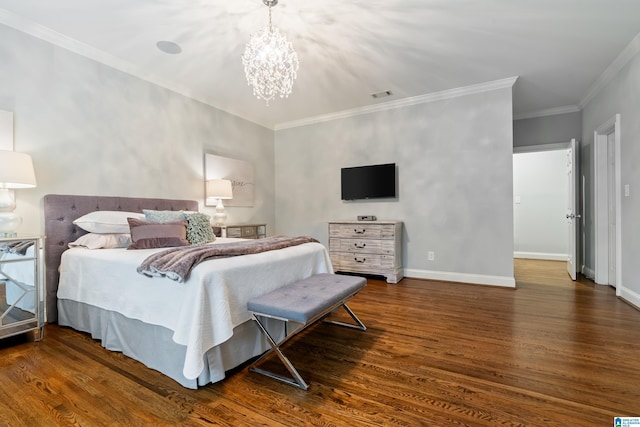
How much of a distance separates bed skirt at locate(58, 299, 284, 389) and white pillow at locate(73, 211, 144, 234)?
2.11 ft

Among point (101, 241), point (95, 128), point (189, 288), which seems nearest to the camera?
point (189, 288)

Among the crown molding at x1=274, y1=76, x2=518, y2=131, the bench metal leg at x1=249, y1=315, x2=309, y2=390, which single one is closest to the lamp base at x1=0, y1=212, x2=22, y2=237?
the bench metal leg at x1=249, y1=315, x2=309, y2=390

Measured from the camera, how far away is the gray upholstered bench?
1703mm

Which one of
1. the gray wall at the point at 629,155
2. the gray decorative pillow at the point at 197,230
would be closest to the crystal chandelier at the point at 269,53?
the gray decorative pillow at the point at 197,230

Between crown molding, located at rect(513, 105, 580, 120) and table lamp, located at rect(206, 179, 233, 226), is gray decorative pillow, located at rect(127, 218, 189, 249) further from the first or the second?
crown molding, located at rect(513, 105, 580, 120)

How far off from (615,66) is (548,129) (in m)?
1.60

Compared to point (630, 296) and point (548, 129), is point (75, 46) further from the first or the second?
point (548, 129)

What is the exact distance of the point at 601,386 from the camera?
1.67 meters

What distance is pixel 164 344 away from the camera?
182cm

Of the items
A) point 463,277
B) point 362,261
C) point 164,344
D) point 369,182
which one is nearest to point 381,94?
Result: point 369,182

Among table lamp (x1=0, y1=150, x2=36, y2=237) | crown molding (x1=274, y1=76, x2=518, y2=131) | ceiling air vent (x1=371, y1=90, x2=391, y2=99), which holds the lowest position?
table lamp (x1=0, y1=150, x2=36, y2=237)

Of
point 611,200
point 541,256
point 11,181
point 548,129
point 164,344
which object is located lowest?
point 541,256

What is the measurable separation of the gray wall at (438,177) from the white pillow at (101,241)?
9.99 feet

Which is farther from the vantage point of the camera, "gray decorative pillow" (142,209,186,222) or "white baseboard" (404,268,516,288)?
"white baseboard" (404,268,516,288)
